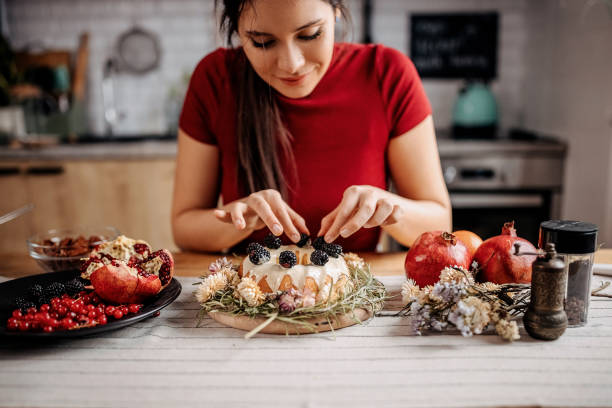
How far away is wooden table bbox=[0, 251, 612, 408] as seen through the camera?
0.70m

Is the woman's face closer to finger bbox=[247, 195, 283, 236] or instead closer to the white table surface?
finger bbox=[247, 195, 283, 236]

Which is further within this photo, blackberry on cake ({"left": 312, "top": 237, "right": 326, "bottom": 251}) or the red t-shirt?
the red t-shirt

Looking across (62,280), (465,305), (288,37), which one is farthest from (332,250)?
(62,280)

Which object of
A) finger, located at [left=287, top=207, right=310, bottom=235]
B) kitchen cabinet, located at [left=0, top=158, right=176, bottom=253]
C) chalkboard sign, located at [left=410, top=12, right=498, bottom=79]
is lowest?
kitchen cabinet, located at [left=0, top=158, right=176, bottom=253]

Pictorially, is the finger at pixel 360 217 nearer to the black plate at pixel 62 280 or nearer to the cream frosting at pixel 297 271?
the cream frosting at pixel 297 271

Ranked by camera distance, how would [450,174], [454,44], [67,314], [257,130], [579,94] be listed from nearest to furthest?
[67,314] → [257,130] → [579,94] → [450,174] → [454,44]

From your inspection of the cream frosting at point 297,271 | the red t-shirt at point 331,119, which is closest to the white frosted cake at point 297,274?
the cream frosting at point 297,271

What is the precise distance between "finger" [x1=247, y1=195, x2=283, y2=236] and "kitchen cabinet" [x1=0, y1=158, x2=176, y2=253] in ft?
5.66

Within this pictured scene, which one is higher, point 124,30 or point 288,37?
point 124,30

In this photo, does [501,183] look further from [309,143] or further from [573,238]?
[573,238]

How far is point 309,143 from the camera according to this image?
5.10 feet

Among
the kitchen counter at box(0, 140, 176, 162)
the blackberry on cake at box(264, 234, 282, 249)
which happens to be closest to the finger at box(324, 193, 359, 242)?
the blackberry on cake at box(264, 234, 282, 249)

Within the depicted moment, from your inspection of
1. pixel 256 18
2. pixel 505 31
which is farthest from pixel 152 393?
pixel 505 31

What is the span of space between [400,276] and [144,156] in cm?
193
